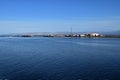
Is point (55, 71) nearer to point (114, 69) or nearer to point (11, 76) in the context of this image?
point (11, 76)

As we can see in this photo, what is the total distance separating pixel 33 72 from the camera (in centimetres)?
1847

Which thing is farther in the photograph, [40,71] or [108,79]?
[40,71]

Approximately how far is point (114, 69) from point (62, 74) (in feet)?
17.1

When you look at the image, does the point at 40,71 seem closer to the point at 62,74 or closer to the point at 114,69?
the point at 62,74

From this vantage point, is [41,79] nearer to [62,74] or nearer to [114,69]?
[62,74]

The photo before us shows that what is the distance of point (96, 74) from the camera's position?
17734mm

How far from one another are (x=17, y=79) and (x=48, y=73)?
305 cm

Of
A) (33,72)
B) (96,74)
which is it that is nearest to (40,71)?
(33,72)

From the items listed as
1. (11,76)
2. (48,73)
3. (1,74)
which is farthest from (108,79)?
(1,74)

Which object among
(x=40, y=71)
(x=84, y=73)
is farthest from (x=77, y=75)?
(x=40, y=71)

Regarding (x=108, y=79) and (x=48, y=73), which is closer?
(x=108, y=79)

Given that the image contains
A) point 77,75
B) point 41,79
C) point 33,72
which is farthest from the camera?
point 33,72

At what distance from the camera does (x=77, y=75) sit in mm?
17344

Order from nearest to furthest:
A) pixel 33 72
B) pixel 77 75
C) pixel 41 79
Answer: pixel 41 79
pixel 77 75
pixel 33 72
